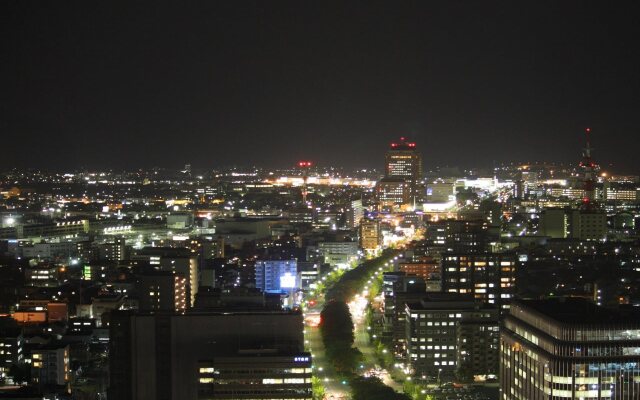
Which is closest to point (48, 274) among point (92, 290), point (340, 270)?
point (92, 290)

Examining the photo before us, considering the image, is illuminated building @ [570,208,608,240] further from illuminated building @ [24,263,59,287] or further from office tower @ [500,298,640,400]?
office tower @ [500,298,640,400]

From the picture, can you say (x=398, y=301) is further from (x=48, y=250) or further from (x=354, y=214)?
(x=354, y=214)

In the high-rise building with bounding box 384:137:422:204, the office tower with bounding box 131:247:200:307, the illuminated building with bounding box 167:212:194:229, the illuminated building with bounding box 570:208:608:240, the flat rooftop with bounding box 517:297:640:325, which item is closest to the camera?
the flat rooftop with bounding box 517:297:640:325

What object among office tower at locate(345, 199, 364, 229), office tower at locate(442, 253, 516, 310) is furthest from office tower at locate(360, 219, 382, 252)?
office tower at locate(442, 253, 516, 310)

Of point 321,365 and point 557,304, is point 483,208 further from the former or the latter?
point 557,304

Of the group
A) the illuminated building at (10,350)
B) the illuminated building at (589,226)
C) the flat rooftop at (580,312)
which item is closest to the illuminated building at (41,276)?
the illuminated building at (10,350)

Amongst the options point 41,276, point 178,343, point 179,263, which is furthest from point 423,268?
point 178,343
